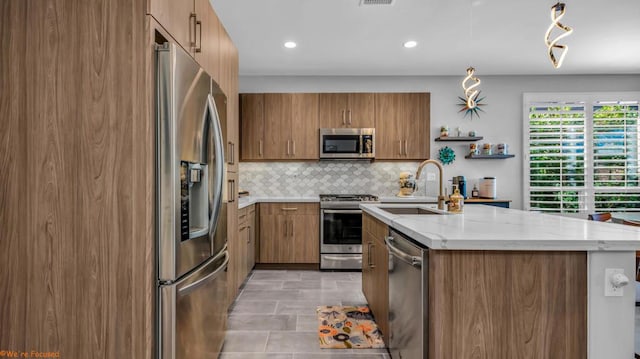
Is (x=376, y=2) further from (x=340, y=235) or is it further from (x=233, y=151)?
(x=340, y=235)

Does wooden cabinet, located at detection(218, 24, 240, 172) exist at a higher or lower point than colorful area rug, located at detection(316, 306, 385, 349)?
higher

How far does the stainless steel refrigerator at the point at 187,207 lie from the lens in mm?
1369

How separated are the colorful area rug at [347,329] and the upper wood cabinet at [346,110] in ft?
7.89

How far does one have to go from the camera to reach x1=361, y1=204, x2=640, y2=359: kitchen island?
1176 millimetres

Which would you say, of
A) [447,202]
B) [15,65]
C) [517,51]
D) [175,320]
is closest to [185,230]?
[175,320]

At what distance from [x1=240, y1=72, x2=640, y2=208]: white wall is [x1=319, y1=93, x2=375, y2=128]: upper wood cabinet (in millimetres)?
321

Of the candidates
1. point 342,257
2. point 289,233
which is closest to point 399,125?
point 342,257

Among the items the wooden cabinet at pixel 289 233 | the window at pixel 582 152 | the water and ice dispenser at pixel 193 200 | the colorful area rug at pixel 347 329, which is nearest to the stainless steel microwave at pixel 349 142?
the wooden cabinet at pixel 289 233

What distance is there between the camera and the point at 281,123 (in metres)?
4.38

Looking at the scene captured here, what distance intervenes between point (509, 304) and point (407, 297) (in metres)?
0.43

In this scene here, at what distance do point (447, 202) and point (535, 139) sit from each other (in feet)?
11.1

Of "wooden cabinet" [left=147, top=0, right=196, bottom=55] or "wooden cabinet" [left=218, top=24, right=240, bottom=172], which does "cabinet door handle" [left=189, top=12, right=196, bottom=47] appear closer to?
"wooden cabinet" [left=147, top=0, right=196, bottom=55]

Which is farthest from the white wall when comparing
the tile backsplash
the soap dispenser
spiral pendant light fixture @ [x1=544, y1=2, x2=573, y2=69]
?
spiral pendant light fixture @ [x1=544, y1=2, x2=573, y2=69]

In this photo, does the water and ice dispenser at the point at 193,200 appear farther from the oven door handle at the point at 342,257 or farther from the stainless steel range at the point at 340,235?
the oven door handle at the point at 342,257
